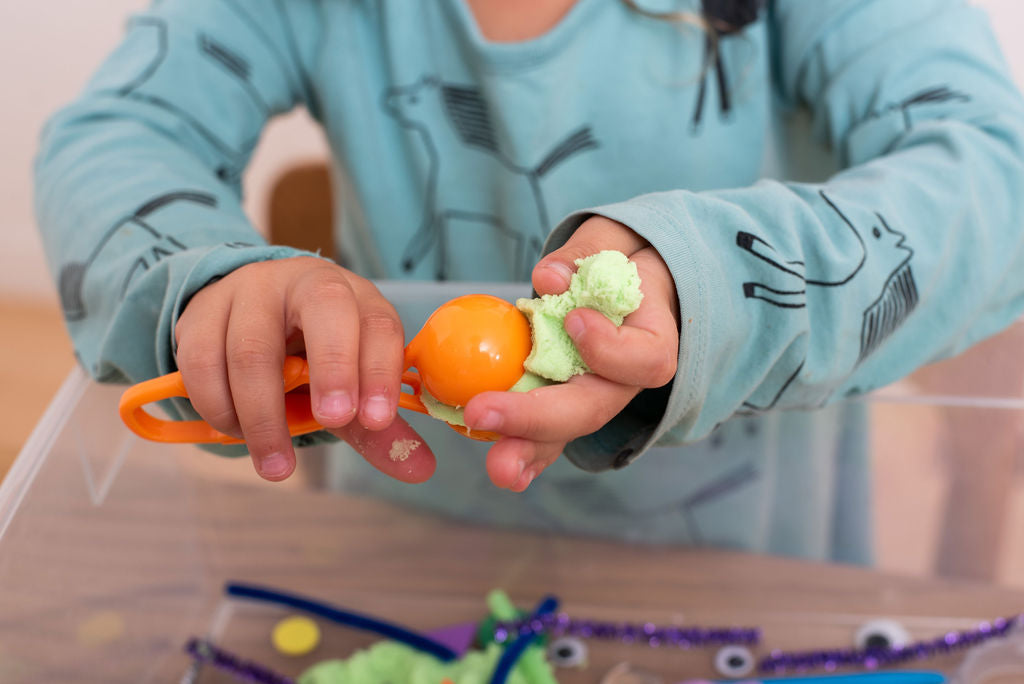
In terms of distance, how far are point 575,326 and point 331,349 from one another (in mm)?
76

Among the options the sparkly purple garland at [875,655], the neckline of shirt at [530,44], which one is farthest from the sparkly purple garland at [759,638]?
the neckline of shirt at [530,44]

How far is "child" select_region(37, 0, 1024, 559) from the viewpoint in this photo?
28 centimetres

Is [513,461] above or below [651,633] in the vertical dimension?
above

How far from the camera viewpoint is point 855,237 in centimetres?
34

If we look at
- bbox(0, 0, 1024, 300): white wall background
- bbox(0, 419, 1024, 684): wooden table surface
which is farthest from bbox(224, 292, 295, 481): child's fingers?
bbox(0, 0, 1024, 300): white wall background

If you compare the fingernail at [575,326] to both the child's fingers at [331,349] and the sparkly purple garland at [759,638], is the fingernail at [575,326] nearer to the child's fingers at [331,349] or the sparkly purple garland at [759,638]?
the child's fingers at [331,349]

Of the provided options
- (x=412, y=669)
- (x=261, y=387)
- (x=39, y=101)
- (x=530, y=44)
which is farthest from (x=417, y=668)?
(x=39, y=101)

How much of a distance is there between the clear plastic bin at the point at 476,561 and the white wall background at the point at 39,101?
2.22 ft

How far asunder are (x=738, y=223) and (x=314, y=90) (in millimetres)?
369

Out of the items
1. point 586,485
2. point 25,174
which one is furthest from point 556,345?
point 25,174

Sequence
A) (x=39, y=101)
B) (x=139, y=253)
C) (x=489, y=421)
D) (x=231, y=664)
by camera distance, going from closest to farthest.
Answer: (x=489, y=421)
(x=139, y=253)
(x=231, y=664)
(x=39, y=101)

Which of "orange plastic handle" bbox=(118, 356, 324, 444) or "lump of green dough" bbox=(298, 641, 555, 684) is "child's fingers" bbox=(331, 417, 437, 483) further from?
"lump of green dough" bbox=(298, 641, 555, 684)

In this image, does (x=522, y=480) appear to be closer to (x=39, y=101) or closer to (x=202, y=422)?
(x=202, y=422)

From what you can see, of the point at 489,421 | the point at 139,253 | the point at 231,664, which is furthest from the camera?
the point at 231,664
